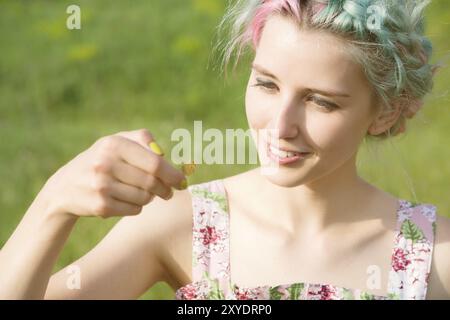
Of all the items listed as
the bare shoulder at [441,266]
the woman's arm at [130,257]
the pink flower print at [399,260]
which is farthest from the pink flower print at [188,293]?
the bare shoulder at [441,266]

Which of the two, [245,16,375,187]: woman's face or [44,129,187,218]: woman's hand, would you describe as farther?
[245,16,375,187]: woman's face

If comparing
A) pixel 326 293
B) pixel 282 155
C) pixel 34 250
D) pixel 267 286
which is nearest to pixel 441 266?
pixel 326 293

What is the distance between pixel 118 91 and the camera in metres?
7.86

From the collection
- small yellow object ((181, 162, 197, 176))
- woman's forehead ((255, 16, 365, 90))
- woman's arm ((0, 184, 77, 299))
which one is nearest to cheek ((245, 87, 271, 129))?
woman's forehead ((255, 16, 365, 90))

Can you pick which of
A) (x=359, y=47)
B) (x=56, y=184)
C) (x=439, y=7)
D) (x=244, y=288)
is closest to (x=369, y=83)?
(x=359, y=47)

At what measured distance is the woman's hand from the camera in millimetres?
1962

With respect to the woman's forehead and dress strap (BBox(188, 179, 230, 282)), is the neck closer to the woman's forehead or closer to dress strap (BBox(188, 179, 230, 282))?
dress strap (BBox(188, 179, 230, 282))

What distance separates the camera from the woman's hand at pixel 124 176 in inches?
77.2

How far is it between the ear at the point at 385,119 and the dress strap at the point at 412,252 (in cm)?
30

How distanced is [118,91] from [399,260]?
200 inches

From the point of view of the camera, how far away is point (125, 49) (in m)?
8.30

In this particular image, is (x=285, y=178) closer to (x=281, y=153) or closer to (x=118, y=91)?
(x=281, y=153)

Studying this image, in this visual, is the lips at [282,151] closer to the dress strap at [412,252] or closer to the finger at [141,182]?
the dress strap at [412,252]
